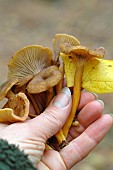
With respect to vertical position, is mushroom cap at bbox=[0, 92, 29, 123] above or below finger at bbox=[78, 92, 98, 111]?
above

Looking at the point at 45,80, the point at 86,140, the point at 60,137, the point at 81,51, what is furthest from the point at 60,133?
the point at 81,51

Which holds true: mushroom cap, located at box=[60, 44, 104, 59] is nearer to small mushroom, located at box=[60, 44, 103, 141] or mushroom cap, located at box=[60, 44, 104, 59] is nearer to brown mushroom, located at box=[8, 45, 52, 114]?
small mushroom, located at box=[60, 44, 103, 141]

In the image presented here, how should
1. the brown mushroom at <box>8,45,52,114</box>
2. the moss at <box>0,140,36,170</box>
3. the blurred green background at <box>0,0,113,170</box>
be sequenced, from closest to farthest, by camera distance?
the moss at <box>0,140,36,170</box> → the brown mushroom at <box>8,45,52,114</box> → the blurred green background at <box>0,0,113,170</box>

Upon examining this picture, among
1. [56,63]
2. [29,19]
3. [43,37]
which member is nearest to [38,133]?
[56,63]

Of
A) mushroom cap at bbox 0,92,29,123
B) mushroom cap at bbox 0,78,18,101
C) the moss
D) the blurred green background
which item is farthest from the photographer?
the blurred green background

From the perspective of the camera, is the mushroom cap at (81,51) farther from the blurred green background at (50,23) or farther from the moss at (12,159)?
the blurred green background at (50,23)

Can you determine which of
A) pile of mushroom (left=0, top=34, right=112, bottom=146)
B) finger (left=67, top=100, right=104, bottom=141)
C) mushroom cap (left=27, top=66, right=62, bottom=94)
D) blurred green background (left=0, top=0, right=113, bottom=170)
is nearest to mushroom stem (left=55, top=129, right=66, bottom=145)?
pile of mushroom (left=0, top=34, right=112, bottom=146)
